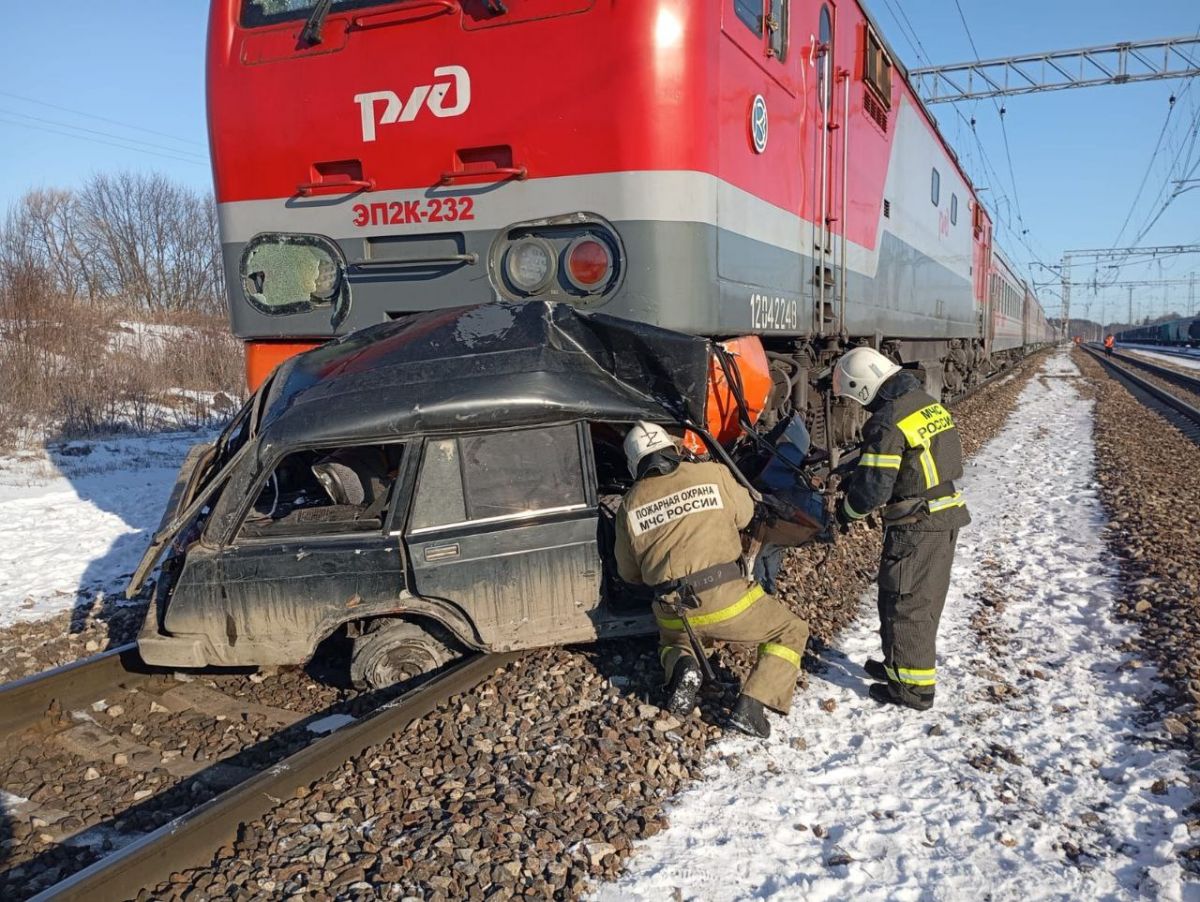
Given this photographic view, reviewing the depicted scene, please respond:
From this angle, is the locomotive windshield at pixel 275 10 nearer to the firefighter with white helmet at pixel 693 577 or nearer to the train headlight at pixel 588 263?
the train headlight at pixel 588 263

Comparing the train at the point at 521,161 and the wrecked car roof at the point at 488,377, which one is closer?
the wrecked car roof at the point at 488,377

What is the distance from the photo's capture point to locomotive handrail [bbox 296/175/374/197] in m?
4.94

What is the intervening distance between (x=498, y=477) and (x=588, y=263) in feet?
4.01

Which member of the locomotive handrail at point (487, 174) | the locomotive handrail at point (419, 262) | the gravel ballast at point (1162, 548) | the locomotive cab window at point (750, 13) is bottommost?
the gravel ballast at point (1162, 548)

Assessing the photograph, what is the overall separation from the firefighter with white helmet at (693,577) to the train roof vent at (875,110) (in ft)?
14.8

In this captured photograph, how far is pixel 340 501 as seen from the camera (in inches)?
175

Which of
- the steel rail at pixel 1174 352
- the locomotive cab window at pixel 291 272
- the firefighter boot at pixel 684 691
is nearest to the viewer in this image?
the firefighter boot at pixel 684 691

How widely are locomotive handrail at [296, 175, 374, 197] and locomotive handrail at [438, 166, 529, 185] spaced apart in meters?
0.47

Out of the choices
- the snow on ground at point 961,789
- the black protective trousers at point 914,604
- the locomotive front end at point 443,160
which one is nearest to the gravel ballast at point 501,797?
the snow on ground at point 961,789

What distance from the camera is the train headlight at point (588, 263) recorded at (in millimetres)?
4504

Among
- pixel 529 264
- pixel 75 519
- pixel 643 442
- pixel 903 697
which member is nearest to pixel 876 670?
pixel 903 697

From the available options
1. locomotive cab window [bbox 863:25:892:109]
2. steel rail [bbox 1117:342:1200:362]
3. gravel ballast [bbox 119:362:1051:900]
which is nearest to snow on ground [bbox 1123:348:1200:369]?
steel rail [bbox 1117:342:1200:362]

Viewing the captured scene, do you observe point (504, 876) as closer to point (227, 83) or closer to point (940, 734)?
point (940, 734)

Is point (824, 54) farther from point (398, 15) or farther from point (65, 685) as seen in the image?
point (65, 685)
